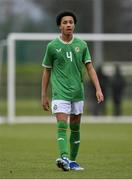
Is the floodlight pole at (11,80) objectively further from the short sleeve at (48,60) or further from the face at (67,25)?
the face at (67,25)

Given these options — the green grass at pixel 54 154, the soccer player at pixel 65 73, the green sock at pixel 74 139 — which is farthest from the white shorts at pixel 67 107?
the green grass at pixel 54 154

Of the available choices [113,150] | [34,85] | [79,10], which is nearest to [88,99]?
[34,85]

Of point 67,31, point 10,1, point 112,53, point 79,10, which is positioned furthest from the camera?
point 10,1

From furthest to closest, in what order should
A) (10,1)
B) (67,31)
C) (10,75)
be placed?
(10,1) → (10,75) → (67,31)

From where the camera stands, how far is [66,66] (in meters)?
13.1

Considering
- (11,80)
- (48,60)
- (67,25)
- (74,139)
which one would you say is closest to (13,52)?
(11,80)

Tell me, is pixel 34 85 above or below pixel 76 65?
below

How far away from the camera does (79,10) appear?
40.9 m

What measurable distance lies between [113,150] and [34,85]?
1539 cm

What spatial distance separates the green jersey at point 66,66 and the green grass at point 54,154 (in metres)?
1.12

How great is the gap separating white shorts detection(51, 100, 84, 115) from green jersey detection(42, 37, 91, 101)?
0.06 metres

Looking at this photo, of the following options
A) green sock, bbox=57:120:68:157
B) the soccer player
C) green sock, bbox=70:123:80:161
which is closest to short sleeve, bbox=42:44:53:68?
the soccer player

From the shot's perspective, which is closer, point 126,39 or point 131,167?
point 131,167

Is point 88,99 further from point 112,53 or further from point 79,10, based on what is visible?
point 79,10
